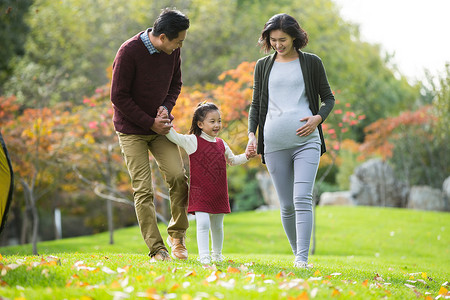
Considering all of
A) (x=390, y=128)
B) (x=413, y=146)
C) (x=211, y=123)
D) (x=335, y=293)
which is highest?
(x=390, y=128)

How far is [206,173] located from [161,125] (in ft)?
1.82

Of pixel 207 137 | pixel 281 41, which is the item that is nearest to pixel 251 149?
pixel 207 137

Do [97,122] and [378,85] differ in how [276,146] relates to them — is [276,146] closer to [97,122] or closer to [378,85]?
[97,122]

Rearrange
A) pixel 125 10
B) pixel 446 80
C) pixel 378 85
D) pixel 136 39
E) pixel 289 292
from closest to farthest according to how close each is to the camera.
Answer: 1. pixel 289 292
2. pixel 136 39
3. pixel 446 80
4. pixel 125 10
5. pixel 378 85

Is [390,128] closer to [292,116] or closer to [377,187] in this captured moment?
[377,187]

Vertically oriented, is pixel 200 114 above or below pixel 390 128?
below

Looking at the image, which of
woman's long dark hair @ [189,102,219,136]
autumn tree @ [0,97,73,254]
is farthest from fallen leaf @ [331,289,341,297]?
autumn tree @ [0,97,73,254]

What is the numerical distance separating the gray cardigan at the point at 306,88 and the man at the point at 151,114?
749mm

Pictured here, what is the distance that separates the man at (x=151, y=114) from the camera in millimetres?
4172

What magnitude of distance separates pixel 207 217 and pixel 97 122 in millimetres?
7819

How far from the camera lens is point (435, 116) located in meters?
18.8

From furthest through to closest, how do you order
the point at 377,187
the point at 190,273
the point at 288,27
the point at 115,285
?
the point at 377,187 → the point at 288,27 → the point at 190,273 → the point at 115,285

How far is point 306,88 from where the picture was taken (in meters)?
4.35

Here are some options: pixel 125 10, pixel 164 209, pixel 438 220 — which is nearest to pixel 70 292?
pixel 164 209
